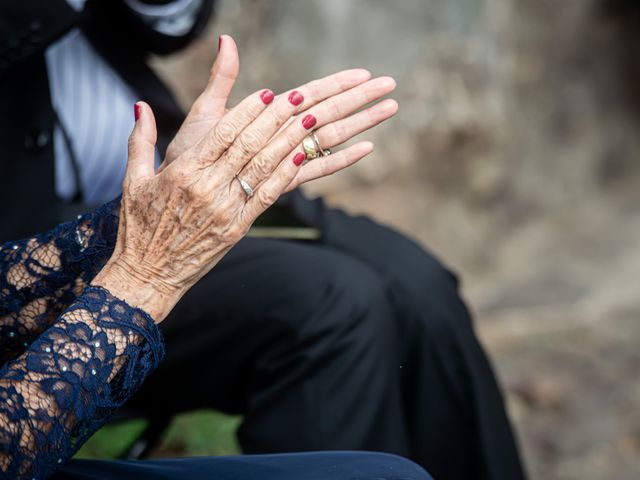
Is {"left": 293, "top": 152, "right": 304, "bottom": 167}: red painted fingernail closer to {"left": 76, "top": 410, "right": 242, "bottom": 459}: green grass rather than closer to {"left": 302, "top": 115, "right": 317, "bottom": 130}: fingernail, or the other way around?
{"left": 302, "top": 115, "right": 317, "bottom": 130}: fingernail

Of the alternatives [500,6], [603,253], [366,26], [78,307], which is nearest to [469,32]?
[500,6]

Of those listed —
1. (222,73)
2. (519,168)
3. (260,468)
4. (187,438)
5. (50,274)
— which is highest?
(222,73)

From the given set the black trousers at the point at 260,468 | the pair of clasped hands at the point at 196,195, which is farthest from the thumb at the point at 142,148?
the black trousers at the point at 260,468

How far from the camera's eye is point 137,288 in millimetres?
805

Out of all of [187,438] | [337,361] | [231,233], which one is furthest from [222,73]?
[187,438]

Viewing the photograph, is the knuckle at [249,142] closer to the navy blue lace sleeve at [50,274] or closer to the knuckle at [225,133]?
the knuckle at [225,133]

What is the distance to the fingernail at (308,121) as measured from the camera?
34.4 inches

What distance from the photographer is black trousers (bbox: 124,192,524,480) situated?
3.51 feet

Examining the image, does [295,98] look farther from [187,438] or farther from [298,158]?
[187,438]

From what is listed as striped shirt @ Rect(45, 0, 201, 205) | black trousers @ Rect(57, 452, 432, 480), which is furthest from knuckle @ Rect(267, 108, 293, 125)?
striped shirt @ Rect(45, 0, 201, 205)

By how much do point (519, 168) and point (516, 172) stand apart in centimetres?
3

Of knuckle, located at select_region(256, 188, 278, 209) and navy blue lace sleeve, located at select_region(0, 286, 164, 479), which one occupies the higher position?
knuckle, located at select_region(256, 188, 278, 209)

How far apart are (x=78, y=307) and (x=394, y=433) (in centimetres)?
49

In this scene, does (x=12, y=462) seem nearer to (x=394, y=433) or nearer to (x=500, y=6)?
(x=394, y=433)
